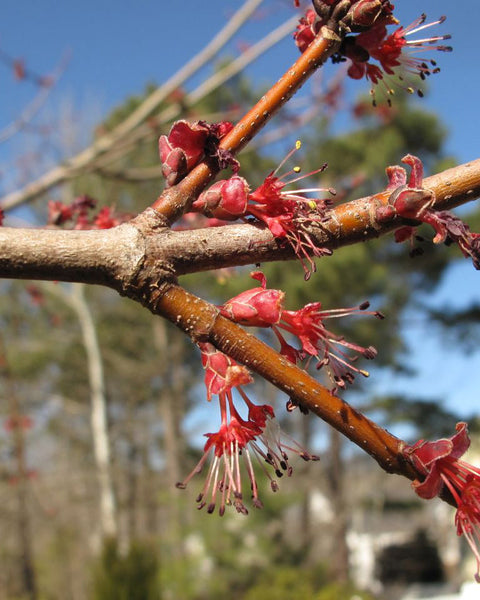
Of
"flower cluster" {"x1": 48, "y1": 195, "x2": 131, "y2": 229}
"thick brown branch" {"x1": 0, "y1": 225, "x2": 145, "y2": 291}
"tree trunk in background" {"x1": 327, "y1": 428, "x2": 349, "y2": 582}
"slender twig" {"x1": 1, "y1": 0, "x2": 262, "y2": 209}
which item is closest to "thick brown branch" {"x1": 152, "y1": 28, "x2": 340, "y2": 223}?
"thick brown branch" {"x1": 0, "y1": 225, "x2": 145, "y2": 291}

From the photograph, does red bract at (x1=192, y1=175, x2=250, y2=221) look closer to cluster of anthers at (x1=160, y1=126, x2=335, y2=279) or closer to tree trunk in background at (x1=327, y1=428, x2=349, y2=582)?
cluster of anthers at (x1=160, y1=126, x2=335, y2=279)

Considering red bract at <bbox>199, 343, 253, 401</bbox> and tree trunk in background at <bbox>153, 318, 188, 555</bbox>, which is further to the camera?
tree trunk in background at <bbox>153, 318, 188, 555</bbox>

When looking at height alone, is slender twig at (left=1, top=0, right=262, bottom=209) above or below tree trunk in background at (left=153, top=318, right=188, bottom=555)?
below

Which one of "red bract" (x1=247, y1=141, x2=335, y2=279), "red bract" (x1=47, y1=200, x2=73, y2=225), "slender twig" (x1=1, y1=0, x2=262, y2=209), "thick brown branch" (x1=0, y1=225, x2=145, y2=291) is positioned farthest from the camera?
"slender twig" (x1=1, y1=0, x2=262, y2=209)

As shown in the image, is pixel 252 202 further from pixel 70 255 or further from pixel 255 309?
pixel 70 255

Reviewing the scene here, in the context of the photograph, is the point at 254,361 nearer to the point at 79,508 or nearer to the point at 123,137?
the point at 123,137

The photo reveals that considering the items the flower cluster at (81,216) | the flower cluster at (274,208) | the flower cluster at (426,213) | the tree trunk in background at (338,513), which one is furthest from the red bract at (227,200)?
the tree trunk in background at (338,513)
